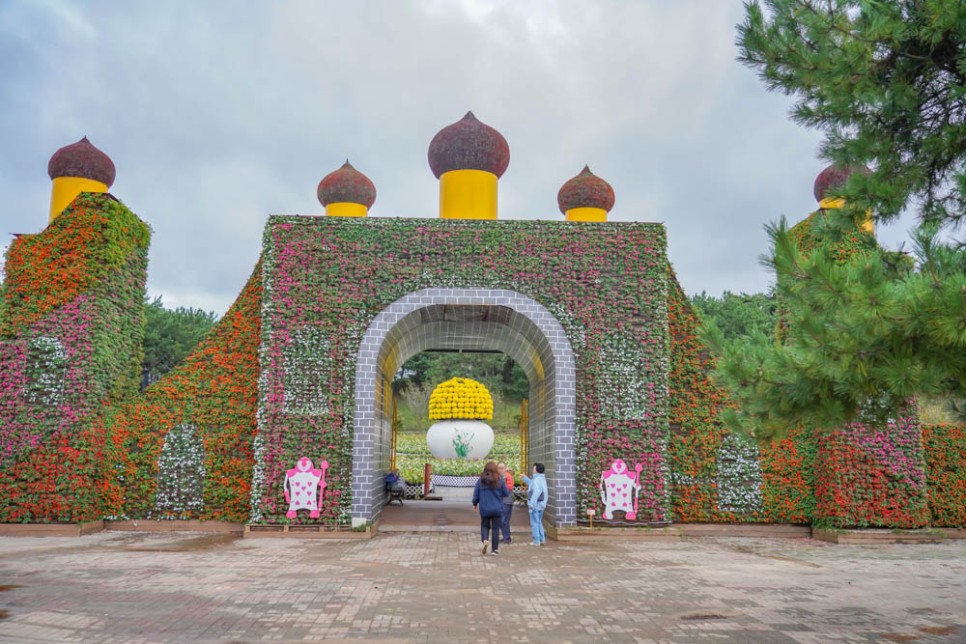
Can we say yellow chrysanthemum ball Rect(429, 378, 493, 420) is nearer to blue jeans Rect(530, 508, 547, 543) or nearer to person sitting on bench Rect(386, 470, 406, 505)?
person sitting on bench Rect(386, 470, 406, 505)

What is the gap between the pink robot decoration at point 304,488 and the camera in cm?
1064

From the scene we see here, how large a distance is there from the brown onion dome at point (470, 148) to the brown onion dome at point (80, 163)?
6204 millimetres

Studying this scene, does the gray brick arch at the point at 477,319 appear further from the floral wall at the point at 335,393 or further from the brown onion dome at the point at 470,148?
the brown onion dome at the point at 470,148

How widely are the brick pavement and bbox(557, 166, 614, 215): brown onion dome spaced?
6716 mm

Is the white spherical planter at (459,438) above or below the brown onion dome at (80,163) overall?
below

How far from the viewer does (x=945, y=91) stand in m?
4.60

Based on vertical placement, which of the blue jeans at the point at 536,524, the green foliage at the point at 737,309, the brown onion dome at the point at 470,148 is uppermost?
the green foliage at the point at 737,309

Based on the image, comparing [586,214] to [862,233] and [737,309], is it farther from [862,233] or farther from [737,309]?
[737,309]

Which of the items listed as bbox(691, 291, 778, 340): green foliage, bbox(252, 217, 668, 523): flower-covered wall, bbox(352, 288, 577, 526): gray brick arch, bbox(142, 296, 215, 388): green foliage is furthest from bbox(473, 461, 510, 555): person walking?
bbox(691, 291, 778, 340): green foliage

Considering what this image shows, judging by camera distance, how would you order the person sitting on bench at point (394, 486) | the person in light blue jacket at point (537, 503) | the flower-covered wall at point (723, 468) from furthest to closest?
the person sitting on bench at point (394, 486), the flower-covered wall at point (723, 468), the person in light blue jacket at point (537, 503)

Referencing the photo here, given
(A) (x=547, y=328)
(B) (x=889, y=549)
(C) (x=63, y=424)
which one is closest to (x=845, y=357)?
(A) (x=547, y=328)

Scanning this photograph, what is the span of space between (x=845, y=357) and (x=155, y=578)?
671cm

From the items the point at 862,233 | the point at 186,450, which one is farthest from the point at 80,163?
the point at 862,233

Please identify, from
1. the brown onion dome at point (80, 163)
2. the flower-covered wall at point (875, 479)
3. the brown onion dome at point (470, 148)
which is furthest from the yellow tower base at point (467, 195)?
the flower-covered wall at point (875, 479)
